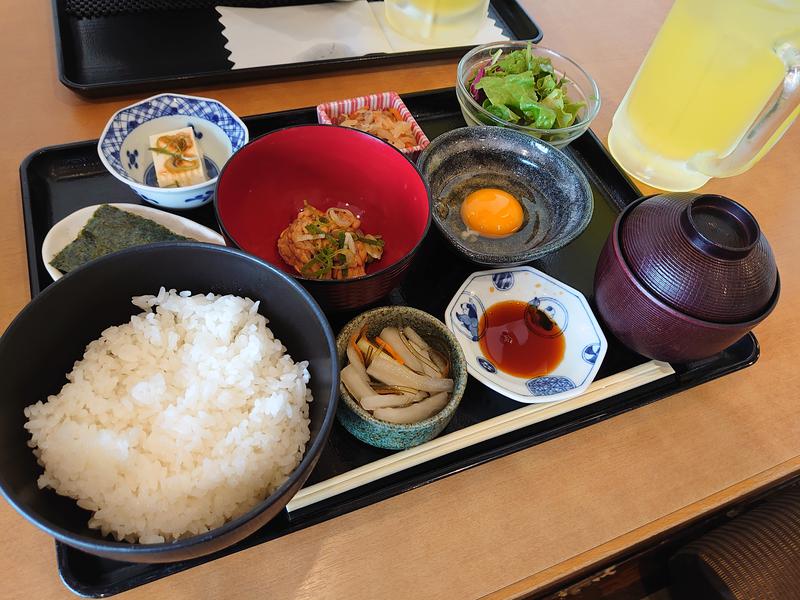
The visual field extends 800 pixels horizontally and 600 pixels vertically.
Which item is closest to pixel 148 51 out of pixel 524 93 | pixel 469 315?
pixel 524 93

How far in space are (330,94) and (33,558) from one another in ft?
5.09

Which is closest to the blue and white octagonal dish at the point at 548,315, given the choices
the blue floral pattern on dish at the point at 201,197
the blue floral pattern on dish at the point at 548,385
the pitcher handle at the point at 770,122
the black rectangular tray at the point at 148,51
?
the blue floral pattern on dish at the point at 548,385

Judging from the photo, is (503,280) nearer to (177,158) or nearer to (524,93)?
(524,93)

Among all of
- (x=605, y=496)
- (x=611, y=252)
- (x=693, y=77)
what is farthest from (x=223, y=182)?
(x=693, y=77)

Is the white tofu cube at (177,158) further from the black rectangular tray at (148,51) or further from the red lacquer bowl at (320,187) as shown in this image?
the black rectangular tray at (148,51)

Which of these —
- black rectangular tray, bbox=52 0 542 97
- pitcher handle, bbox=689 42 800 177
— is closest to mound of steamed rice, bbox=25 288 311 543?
black rectangular tray, bbox=52 0 542 97

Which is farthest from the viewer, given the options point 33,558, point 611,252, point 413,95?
point 413,95

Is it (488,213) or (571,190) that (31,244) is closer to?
(488,213)

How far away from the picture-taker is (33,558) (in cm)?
103

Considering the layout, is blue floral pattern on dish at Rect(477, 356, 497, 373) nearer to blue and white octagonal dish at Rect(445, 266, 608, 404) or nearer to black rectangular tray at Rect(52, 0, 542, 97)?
blue and white octagonal dish at Rect(445, 266, 608, 404)

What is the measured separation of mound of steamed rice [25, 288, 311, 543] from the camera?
3.05 feet

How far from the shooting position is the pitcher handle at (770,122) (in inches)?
52.4

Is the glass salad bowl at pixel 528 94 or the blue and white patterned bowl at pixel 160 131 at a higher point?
the glass salad bowl at pixel 528 94

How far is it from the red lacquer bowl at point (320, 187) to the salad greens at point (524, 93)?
1.65ft
